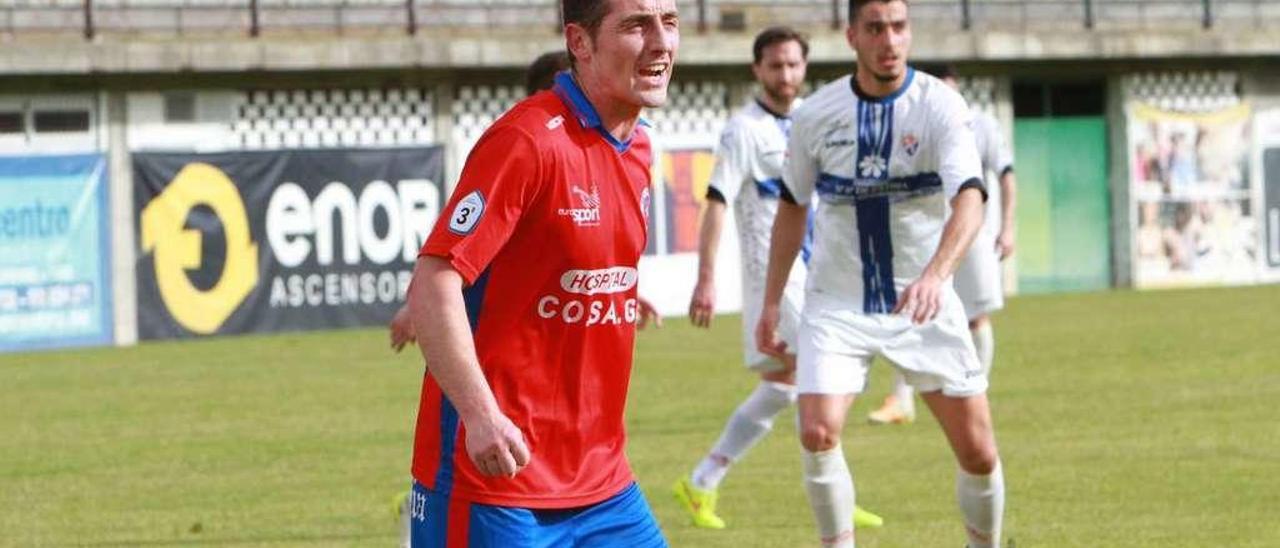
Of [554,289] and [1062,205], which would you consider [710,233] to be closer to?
[554,289]

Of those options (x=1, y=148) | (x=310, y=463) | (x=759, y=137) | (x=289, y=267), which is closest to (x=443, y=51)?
(x=289, y=267)

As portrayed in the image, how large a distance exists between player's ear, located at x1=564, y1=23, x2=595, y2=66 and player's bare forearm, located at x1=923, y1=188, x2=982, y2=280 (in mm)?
2943

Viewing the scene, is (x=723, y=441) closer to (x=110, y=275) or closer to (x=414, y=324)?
(x=414, y=324)

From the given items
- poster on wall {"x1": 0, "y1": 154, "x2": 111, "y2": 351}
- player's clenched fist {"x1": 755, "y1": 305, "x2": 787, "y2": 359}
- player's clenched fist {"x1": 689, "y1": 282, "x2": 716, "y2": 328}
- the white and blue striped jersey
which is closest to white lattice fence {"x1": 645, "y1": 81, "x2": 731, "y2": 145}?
poster on wall {"x1": 0, "y1": 154, "x2": 111, "y2": 351}

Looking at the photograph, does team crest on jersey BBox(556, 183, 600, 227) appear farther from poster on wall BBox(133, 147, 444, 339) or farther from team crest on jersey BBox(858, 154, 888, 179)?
poster on wall BBox(133, 147, 444, 339)

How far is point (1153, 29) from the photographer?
36.4 m

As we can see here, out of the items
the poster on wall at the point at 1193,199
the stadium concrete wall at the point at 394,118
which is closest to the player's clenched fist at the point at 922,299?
the stadium concrete wall at the point at 394,118

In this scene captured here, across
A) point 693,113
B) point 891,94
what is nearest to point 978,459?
point 891,94

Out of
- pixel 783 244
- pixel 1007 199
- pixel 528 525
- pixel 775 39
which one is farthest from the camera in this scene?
pixel 1007 199

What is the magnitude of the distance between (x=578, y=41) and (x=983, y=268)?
919cm

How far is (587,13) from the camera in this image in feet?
17.2

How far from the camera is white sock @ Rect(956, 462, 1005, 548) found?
28.1 ft

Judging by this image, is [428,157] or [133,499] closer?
[133,499]

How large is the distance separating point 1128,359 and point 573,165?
51.2 feet
